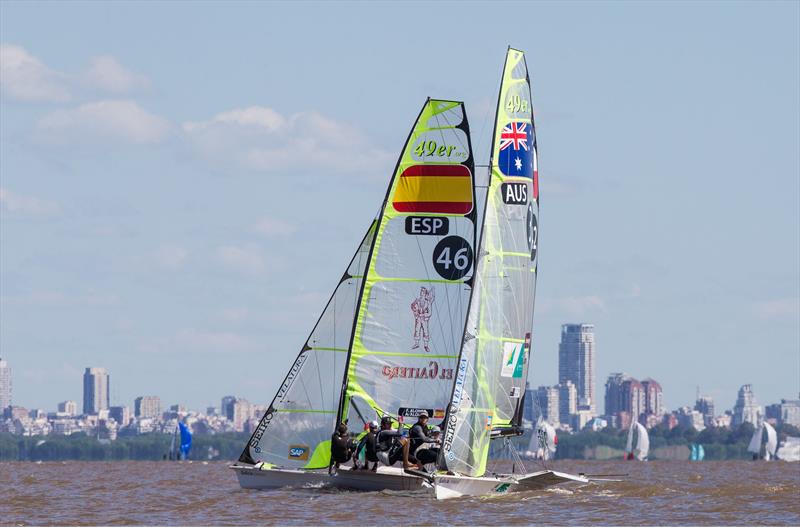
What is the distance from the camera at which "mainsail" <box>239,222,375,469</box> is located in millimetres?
40281

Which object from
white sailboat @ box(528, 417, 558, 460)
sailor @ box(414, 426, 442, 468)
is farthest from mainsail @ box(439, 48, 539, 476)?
white sailboat @ box(528, 417, 558, 460)

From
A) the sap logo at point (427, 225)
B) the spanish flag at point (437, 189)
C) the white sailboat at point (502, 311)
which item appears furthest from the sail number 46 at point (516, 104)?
the sap logo at point (427, 225)

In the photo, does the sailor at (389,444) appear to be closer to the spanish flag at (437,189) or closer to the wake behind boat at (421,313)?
the wake behind boat at (421,313)

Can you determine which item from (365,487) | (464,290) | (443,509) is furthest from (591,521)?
(464,290)

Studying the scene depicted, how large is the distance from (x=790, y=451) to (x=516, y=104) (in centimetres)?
14072

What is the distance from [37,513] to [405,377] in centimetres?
922

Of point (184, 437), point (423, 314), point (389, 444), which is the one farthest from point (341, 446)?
point (184, 437)

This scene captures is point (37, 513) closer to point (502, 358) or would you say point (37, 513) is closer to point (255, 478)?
point (255, 478)

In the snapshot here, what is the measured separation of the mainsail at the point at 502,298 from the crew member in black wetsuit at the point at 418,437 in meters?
0.65

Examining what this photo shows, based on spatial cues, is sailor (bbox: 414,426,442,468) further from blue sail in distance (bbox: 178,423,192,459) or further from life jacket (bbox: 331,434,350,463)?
blue sail in distance (bbox: 178,423,192,459)

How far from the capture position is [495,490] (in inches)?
1483

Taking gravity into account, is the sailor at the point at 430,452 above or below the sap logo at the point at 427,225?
below

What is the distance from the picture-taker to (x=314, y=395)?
40.7 meters

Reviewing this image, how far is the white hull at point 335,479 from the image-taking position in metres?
36.4
